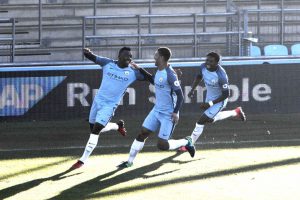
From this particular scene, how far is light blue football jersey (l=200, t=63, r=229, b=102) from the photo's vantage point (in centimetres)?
1170

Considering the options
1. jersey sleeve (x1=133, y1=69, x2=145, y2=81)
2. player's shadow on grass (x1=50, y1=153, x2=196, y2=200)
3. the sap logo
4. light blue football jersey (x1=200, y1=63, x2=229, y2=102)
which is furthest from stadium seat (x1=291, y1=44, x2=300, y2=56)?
player's shadow on grass (x1=50, y1=153, x2=196, y2=200)

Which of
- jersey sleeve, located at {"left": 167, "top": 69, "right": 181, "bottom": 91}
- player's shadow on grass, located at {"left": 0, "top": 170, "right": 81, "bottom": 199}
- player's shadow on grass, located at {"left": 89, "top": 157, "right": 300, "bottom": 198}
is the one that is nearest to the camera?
player's shadow on grass, located at {"left": 0, "top": 170, "right": 81, "bottom": 199}

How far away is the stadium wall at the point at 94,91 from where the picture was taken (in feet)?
54.9

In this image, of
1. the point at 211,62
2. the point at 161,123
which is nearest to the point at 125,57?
the point at 161,123

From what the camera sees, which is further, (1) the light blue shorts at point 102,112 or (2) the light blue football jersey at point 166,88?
(1) the light blue shorts at point 102,112

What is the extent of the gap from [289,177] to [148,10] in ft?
46.8

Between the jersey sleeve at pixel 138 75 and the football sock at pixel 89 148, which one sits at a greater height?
the jersey sleeve at pixel 138 75

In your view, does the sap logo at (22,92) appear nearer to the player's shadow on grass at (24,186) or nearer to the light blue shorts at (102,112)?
the light blue shorts at (102,112)

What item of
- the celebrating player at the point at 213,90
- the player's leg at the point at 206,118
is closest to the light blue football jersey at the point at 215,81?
the celebrating player at the point at 213,90

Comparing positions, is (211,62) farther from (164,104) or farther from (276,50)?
(276,50)

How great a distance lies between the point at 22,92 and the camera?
16.7 metres

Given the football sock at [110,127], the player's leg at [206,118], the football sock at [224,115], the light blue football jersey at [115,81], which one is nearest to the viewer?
the light blue football jersey at [115,81]

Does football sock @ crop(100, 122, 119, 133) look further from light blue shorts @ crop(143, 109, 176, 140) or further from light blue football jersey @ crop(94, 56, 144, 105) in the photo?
light blue shorts @ crop(143, 109, 176, 140)

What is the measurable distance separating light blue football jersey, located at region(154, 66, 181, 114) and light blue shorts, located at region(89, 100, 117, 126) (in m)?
0.84
